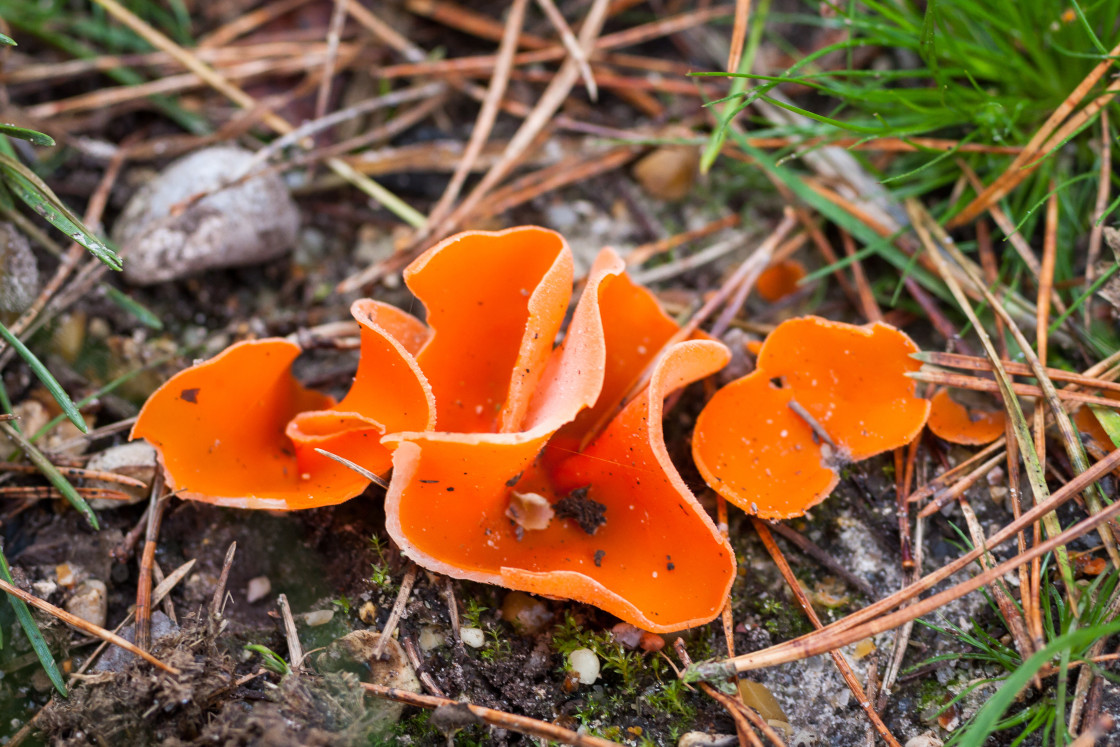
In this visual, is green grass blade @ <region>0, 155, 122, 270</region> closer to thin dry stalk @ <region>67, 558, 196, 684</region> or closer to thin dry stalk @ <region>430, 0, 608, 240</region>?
thin dry stalk @ <region>67, 558, 196, 684</region>

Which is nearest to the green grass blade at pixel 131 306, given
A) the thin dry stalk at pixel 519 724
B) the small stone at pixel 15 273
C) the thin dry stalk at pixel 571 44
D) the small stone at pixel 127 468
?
the small stone at pixel 15 273

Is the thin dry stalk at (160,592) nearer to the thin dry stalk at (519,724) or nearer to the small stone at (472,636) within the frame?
the thin dry stalk at (519,724)

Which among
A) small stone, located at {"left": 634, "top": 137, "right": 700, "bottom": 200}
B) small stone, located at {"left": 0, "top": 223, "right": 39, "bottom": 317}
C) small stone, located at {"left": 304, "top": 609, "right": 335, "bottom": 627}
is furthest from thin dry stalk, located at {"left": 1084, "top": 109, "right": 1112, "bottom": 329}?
small stone, located at {"left": 0, "top": 223, "right": 39, "bottom": 317}

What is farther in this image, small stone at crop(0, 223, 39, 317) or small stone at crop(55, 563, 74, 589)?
small stone at crop(0, 223, 39, 317)

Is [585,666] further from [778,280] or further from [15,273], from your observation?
[15,273]

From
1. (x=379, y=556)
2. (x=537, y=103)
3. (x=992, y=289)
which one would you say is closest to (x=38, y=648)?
(x=379, y=556)

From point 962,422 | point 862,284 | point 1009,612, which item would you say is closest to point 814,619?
point 1009,612
